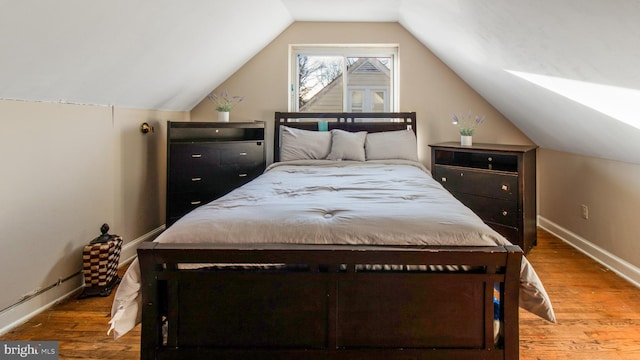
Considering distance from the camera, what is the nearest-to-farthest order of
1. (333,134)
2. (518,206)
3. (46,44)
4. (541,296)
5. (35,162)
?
(541,296)
(46,44)
(35,162)
(518,206)
(333,134)

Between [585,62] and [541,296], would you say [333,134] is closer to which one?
[585,62]

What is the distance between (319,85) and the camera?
4.22 meters

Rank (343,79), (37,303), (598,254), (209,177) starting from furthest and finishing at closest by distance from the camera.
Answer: (343,79) → (209,177) → (598,254) → (37,303)

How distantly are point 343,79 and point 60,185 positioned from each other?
286 centimetres

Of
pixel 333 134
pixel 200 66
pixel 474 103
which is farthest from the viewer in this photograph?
pixel 474 103

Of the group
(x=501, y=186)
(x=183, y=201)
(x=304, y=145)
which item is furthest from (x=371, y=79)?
(x=183, y=201)

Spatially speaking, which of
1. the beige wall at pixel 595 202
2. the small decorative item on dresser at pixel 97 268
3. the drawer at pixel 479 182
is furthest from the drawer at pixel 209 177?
the beige wall at pixel 595 202

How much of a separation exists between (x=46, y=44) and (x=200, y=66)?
5.15 feet

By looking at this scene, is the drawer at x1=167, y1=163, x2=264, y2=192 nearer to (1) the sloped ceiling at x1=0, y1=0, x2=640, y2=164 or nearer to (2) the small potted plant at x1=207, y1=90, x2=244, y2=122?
(1) the sloped ceiling at x1=0, y1=0, x2=640, y2=164

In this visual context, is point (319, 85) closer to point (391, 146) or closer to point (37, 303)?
point (391, 146)

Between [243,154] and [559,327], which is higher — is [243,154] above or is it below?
above

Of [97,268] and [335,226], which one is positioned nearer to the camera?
[335,226]

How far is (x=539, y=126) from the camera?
10.8 ft

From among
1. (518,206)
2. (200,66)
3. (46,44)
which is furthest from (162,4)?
(518,206)
